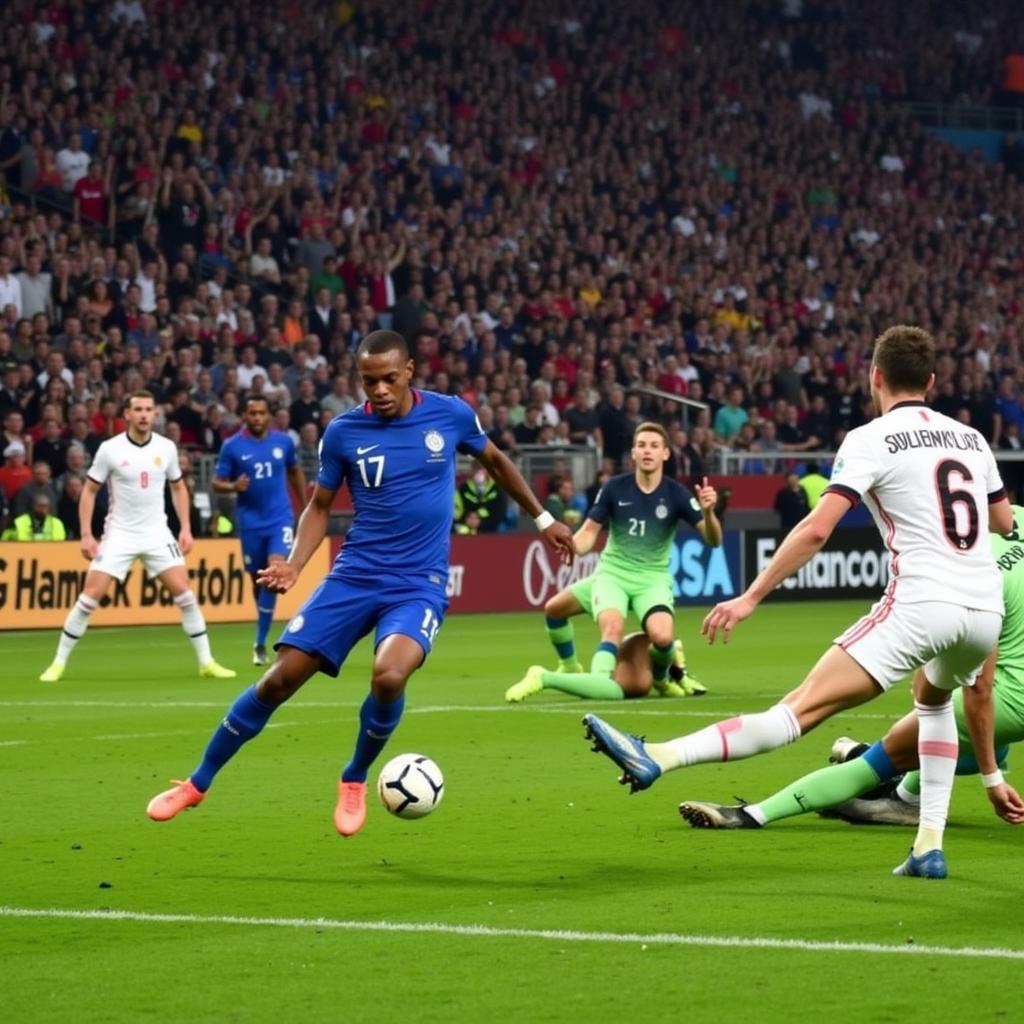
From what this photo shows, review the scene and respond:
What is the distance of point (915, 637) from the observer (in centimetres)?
787

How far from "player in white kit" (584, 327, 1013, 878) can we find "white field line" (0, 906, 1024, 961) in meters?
0.98

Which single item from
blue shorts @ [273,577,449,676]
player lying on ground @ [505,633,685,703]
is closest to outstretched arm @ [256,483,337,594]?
blue shorts @ [273,577,449,676]

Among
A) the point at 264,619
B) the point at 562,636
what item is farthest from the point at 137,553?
the point at 562,636

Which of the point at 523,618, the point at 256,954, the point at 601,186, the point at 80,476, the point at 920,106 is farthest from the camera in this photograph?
the point at 920,106

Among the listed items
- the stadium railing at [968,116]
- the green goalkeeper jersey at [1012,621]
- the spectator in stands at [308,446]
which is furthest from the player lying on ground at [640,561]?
the stadium railing at [968,116]

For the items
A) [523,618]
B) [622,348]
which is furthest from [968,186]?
[523,618]

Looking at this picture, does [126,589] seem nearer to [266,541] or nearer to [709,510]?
[266,541]

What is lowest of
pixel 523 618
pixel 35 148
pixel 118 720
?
pixel 523 618

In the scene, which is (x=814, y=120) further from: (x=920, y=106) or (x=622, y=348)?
(x=622, y=348)

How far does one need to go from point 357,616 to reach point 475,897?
6.00ft

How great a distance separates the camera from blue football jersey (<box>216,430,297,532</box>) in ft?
66.2

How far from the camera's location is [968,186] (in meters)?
44.7

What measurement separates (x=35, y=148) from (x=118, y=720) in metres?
15.6

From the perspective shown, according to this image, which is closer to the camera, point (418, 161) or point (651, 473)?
point (651, 473)
